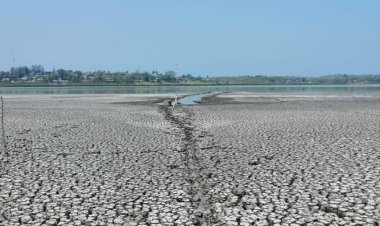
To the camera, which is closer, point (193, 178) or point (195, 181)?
point (195, 181)

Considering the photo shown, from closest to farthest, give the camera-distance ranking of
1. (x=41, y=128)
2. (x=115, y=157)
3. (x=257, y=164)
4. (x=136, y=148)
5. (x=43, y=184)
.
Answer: (x=43, y=184) → (x=257, y=164) → (x=115, y=157) → (x=136, y=148) → (x=41, y=128)

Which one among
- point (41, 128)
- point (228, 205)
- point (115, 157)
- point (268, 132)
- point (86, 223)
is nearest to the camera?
point (86, 223)

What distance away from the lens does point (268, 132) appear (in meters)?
20.5

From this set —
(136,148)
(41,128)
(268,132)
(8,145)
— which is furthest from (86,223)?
(41,128)

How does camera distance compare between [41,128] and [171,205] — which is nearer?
[171,205]

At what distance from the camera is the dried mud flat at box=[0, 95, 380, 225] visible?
322 inches

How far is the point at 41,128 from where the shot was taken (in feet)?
75.7

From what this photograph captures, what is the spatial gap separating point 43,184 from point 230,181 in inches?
187


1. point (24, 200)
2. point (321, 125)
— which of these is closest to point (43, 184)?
point (24, 200)

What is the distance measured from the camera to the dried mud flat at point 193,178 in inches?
322

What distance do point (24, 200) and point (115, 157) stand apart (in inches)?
210

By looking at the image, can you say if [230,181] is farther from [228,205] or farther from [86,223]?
[86,223]

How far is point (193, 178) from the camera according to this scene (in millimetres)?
11281

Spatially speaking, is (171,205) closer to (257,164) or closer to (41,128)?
(257,164)
